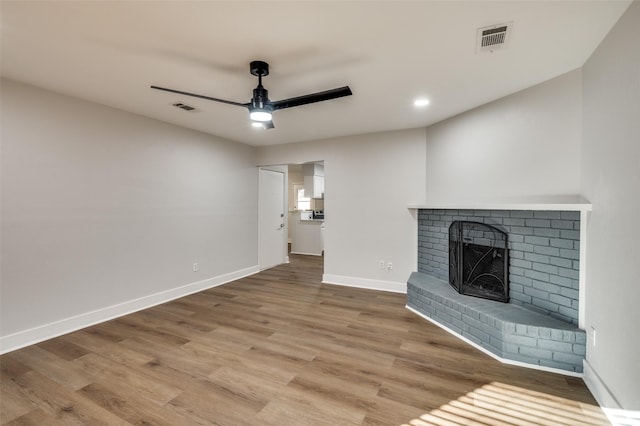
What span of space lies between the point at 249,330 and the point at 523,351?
2622 millimetres

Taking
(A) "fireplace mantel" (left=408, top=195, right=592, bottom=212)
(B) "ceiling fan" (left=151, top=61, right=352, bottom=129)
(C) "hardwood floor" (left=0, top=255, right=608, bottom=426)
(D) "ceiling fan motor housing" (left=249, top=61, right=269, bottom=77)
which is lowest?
(C) "hardwood floor" (left=0, top=255, right=608, bottom=426)

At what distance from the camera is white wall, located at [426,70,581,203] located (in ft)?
8.38

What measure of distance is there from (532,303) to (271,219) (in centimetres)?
477

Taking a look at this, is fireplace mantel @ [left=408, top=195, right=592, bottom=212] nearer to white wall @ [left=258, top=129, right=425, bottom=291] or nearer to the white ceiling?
the white ceiling

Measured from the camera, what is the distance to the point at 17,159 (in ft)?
8.96

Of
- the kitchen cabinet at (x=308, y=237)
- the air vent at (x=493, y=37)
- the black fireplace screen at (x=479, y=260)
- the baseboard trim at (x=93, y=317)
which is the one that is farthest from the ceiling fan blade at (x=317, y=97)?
the kitchen cabinet at (x=308, y=237)

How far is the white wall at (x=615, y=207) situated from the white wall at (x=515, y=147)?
23cm

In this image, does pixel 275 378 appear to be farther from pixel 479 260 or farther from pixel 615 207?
pixel 615 207

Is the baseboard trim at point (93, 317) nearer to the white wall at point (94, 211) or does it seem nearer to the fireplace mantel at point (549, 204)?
the white wall at point (94, 211)

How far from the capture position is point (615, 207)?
1.87 meters

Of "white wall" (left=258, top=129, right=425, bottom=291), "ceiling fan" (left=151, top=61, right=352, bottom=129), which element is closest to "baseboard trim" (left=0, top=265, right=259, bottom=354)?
"white wall" (left=258, top=129, right=425, bottom=291)

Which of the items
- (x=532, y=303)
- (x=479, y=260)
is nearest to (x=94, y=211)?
(x=479, y=260)

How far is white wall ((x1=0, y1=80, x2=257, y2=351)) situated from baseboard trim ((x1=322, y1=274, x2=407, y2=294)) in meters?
1.97

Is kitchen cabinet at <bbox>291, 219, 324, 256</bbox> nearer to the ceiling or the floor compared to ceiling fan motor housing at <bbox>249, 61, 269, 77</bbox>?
nearer to the floor
